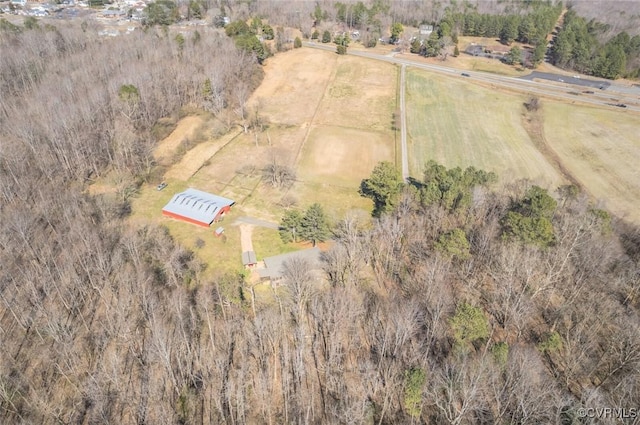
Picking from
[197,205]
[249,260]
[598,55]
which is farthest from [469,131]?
[598,55]

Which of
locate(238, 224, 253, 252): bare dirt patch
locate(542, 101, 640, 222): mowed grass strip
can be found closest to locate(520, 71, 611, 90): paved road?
locate(542, 101, 640, 222): mowed grass strip

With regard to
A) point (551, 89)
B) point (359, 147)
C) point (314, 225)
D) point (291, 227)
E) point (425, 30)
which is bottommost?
Result: point (291, 227)

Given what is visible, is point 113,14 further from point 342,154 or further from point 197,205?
point 197,205

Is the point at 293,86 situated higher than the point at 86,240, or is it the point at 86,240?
the point at 293,86

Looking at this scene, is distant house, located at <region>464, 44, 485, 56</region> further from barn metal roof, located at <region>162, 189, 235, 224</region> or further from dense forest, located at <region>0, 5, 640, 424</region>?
barn metal roof, located at <region>162, 189, 235, 224</region>

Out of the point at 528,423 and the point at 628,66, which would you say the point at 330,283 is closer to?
the point at 528,423
